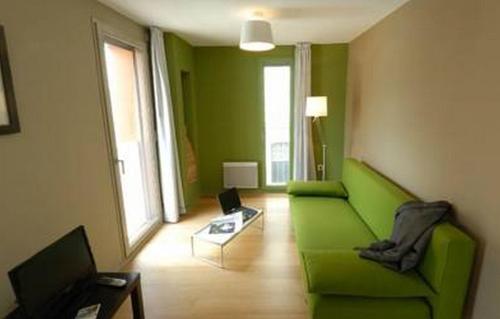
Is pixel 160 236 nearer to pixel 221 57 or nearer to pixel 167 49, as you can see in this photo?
pixel 167 49

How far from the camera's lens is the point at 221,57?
4633 millimetres

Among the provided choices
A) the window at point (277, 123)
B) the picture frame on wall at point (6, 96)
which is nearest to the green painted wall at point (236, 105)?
the window at point (277, 123)

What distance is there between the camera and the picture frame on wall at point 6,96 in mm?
1557

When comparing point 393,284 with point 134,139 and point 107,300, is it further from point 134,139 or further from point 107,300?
point 134,139

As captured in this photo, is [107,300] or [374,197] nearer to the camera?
[107,300]

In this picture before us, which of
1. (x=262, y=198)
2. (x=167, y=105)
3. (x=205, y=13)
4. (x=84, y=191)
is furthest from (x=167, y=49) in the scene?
(x=262, y=198)

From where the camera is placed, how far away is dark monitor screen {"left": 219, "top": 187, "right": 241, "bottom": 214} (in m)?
3.37

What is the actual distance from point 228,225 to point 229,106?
2.33 metres

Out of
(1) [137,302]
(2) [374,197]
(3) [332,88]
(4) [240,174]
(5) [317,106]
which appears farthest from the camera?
(4) [240,174]

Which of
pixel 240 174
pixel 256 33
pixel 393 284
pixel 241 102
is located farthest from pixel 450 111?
pixel 240 174

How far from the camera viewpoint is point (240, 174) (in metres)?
4.89

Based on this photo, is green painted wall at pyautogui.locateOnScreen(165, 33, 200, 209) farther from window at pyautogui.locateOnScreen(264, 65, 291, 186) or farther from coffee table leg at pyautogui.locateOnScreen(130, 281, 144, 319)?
coffee table leg at pyautogui.locateOnScreen(130, 281, 144, 319)

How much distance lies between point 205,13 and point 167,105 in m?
1.23

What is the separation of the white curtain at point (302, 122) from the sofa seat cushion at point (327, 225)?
1.27 meters
